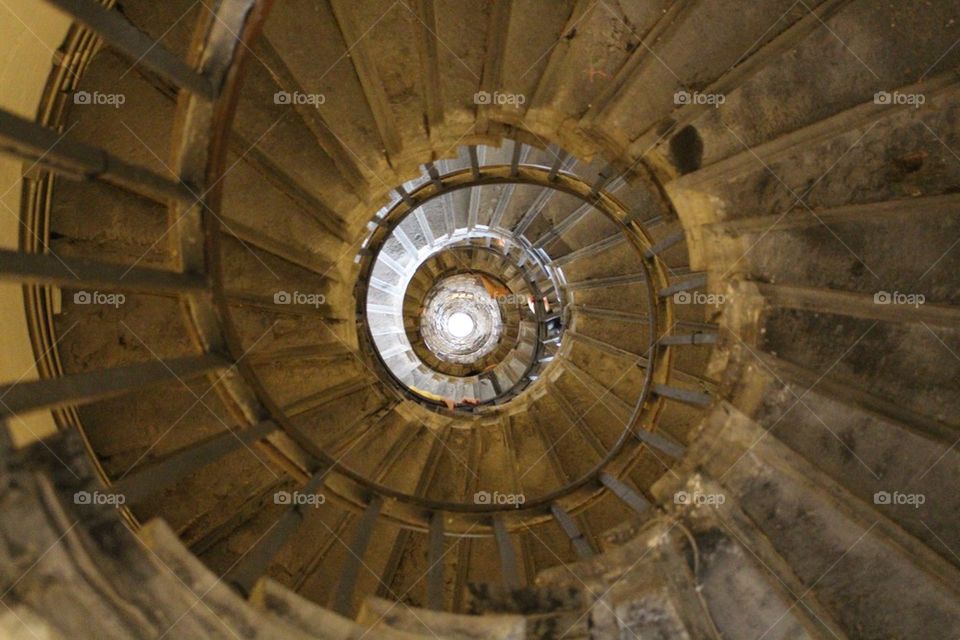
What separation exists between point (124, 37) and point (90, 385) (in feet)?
3.72

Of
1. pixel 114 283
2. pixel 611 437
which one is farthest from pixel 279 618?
pixel 611 437

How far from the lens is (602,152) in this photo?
3996 mm

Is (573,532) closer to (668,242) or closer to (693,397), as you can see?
(693,397)

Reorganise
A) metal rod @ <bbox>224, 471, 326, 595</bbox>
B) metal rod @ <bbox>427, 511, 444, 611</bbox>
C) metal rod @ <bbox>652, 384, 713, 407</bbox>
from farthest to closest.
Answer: metal rod @ <bbox>652, 384, 713, 407</bbox> → metal rod @ <bbox>427, 511, 444, 611</bbox> → metal rod @ <bbox>224, 471, 326, 595</bbox>

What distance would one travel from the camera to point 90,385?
72.4 inches

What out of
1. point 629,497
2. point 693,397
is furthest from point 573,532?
point 693,397

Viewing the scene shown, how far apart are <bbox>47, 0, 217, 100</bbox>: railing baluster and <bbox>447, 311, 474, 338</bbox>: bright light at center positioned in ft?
34.3

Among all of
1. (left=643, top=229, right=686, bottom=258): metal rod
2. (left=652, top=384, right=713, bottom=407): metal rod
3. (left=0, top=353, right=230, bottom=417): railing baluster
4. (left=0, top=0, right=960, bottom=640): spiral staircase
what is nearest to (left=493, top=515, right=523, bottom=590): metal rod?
(left=0, top=0, right=960, bottom=640): spiral staircase

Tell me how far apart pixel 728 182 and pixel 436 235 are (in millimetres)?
6440

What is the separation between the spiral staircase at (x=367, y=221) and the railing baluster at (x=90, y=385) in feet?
0.04

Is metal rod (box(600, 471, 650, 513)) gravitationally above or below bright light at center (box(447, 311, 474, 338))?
below

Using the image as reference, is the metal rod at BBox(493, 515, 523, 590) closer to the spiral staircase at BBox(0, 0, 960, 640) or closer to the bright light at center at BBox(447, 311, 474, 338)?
the spiral staircase at BBox(0, 0, 960, 640)

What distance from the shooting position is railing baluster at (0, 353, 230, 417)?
1.62 meters

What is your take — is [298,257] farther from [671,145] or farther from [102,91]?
[671,145]
